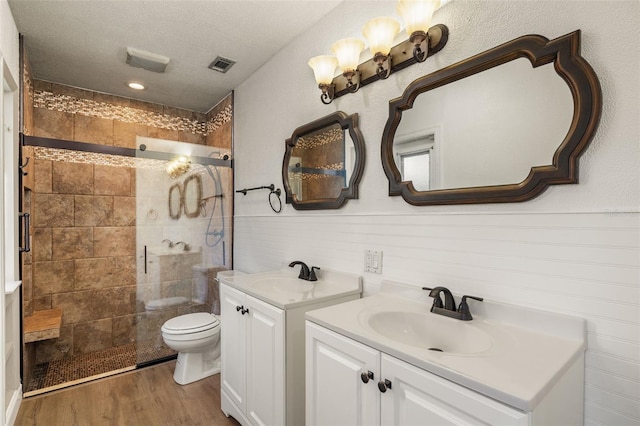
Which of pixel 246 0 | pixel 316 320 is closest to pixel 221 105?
pixel 246 0

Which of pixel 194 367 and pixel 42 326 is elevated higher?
pixel 42 326

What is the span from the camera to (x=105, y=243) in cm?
320

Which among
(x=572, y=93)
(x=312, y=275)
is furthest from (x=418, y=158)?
(x=312, y=275)

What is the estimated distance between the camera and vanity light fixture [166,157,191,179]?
2.76 m

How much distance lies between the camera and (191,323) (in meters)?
2.51

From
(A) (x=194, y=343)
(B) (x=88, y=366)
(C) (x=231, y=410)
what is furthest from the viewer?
(B) (x=88, y=366)

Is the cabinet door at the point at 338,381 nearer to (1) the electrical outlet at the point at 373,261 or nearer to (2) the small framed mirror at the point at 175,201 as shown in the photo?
(1) the electrical outlet at the point at 373,261

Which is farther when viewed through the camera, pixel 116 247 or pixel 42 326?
pixel 116 247

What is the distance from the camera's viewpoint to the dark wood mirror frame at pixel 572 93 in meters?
1.03

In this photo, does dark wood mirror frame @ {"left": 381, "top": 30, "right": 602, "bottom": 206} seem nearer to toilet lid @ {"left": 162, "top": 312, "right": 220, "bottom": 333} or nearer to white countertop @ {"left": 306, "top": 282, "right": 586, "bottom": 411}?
white countertop @ {"left": 306, "top": 282, "right": 586, "bottom": 411}

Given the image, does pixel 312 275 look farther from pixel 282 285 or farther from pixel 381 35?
pixel 381 35

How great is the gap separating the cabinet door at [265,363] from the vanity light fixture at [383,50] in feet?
4.14

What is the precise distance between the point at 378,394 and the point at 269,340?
699mm

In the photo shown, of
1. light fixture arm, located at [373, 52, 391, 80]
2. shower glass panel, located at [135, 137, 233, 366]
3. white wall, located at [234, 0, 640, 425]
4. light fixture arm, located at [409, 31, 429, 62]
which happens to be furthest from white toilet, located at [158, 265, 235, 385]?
light fixture arm, located at [409, 31, 429, 62]
